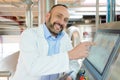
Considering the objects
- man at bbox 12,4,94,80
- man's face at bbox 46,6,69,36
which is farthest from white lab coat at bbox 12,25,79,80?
man's face at bbox 46,6,69,36

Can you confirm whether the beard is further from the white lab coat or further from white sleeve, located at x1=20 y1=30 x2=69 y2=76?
white sleeve, located at x1=20 y1=30 x2=69 y2=76

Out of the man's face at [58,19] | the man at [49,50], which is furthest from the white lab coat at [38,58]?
the man's face at [58,19]

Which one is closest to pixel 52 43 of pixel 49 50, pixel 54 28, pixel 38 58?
pixel 49 50

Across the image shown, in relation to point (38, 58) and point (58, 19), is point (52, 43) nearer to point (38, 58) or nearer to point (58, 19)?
point (58, 19)

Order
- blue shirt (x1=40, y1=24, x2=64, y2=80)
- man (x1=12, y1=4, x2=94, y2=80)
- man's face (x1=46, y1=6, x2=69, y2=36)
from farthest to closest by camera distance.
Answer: blue shirt (x1=40, y1=24, x2=64, y2=80), man's face (x1=46, y1=6, x2=69, y2=36), man (x1=12, y1=4, x2=94, y2=80)

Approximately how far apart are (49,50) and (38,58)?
424 mm

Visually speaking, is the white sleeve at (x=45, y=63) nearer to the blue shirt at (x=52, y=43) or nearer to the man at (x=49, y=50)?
the man at (x=49, y=50)

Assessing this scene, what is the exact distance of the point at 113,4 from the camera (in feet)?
5.86

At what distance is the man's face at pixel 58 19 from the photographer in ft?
5.46

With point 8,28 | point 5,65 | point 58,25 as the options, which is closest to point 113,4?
point 58,25

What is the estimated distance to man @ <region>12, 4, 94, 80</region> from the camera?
1.38 m

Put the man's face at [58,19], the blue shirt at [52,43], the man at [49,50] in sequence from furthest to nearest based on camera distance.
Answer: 1. the blue shirt at [52,43]
2. the man's face at [58,19]
3. the man at [49,50]

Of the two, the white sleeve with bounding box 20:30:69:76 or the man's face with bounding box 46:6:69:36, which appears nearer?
the white sleeve with bounding box 20:30:69:76

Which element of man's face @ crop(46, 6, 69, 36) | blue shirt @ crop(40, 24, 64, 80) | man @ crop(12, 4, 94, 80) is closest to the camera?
man @ crop(12, 4, 94, 80)
